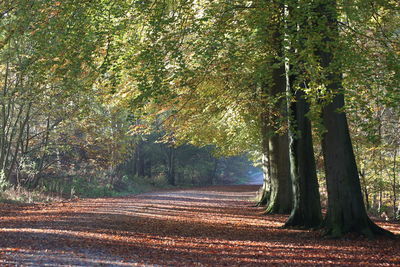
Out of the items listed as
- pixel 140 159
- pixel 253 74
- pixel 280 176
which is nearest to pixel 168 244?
pixel 253 74

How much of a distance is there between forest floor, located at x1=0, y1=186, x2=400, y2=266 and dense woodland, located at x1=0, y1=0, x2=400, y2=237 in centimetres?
119

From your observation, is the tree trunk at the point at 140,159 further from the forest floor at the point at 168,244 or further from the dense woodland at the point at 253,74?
the forest floor at the point at 168,244

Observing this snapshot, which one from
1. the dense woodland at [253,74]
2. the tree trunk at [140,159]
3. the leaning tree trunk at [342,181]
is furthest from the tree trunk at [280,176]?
the tree trunk at [140,159]

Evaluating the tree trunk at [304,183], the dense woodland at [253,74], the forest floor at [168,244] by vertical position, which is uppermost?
the dense woodland at [253,74]

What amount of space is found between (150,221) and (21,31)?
6950 millimetres

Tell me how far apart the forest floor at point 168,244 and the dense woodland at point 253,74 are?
1191mm

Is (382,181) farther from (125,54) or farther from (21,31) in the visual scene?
(21,31)

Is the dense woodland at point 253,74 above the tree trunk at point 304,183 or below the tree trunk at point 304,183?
above

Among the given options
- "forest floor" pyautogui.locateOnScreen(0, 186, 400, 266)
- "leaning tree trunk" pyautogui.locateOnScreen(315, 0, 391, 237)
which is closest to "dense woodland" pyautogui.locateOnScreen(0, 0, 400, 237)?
"leaning tree trunk" pyautogui.locateOnScreen(315, 0, 391, 237)

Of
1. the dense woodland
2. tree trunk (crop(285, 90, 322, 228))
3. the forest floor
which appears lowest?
the forest floor

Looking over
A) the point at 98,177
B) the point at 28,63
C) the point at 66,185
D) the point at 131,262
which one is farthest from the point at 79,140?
the point at 131,262

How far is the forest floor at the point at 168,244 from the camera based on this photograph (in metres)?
7.81

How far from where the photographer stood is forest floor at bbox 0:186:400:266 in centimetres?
781

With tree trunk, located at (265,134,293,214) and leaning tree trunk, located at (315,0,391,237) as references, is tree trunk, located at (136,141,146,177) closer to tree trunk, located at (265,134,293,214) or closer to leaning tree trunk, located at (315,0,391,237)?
tree trunk, located at (265,134,293,214)
